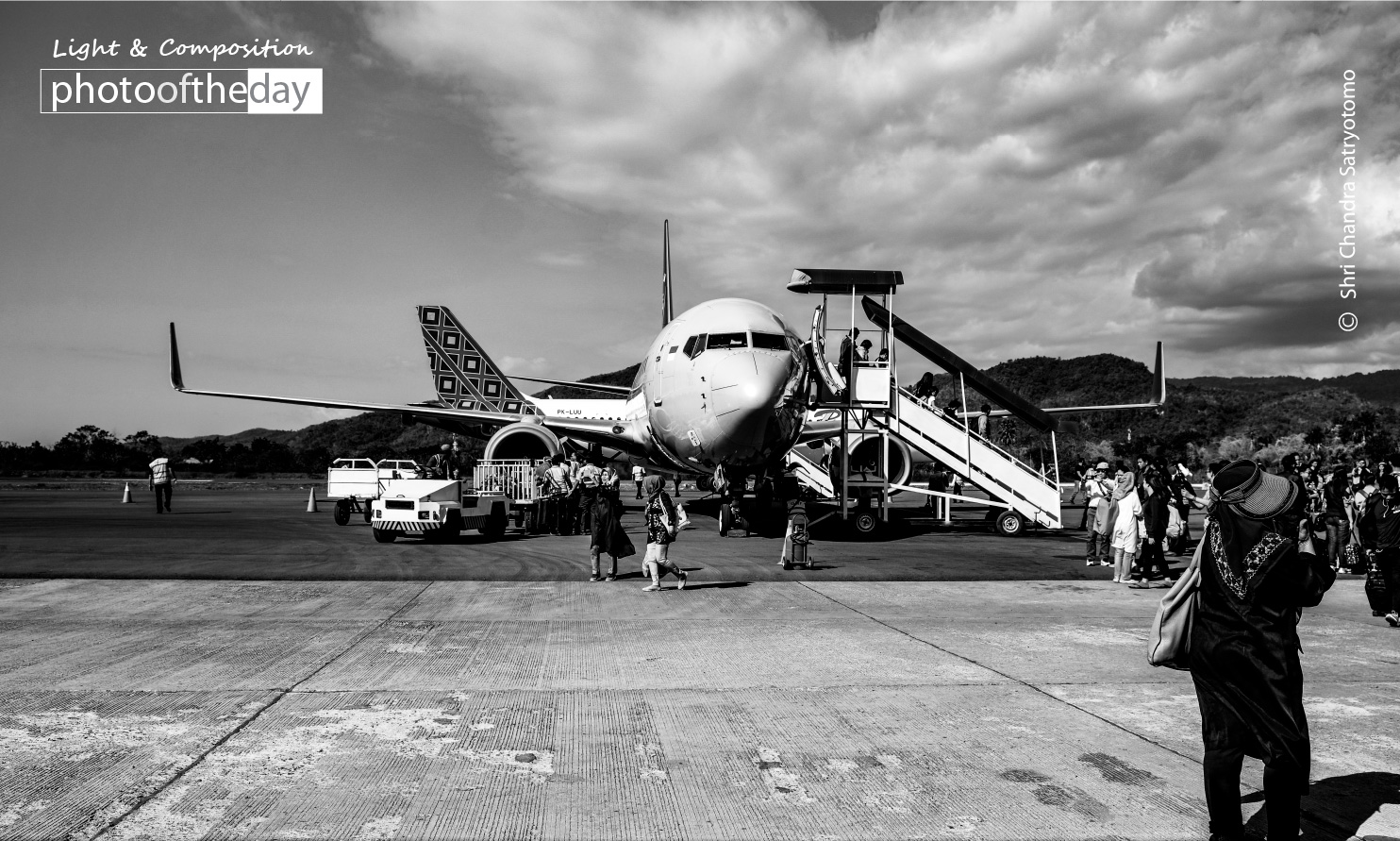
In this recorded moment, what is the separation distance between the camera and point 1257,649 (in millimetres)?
3553

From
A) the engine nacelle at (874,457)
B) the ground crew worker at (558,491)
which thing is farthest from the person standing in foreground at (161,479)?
the engine nacelle at (874,457)

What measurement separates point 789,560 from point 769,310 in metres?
5.81

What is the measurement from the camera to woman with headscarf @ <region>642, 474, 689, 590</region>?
10.6m

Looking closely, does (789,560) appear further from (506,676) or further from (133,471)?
(133,471)

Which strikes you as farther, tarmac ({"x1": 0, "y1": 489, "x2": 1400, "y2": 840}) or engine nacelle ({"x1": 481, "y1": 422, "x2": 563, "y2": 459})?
engine nacelle ({"x1": 481, "y1": 422, "x2": 563, "y2": 459})

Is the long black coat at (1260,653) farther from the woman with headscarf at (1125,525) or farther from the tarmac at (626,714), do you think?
the woman with headscarf at (1125,525)

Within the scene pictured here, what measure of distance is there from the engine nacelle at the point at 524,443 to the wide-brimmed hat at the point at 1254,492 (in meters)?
18.8

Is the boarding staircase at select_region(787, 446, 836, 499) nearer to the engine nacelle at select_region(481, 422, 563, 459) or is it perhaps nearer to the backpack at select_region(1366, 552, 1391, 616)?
the engine nacelle at select_region(481, 422, 563, 459)

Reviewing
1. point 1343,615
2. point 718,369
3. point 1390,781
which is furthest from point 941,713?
point 718,369

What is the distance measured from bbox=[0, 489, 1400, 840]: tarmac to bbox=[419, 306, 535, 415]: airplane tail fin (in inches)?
755

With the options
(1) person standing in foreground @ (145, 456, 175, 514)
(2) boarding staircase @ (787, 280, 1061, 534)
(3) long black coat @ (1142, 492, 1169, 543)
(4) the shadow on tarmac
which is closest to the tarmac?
(4) the shadow on tarmac

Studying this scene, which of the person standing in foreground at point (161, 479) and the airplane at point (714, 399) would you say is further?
the person standing in foreground at point (161, 479)

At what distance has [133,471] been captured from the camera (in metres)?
64.8

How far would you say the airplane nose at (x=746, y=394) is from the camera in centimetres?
1489
